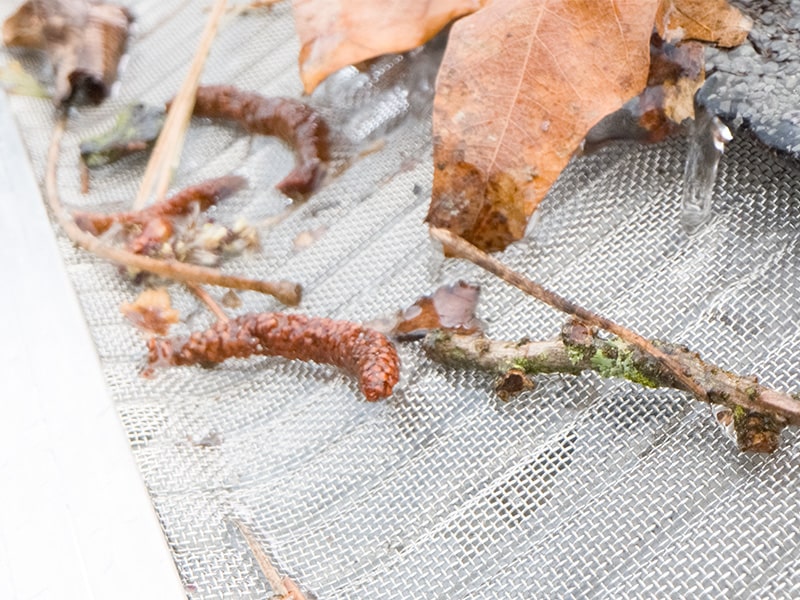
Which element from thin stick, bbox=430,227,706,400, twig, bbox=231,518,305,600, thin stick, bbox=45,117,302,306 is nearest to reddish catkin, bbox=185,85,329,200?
thin stick, bbox=45,117,302,306

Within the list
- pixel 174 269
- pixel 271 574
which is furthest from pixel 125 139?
pixel 271 574

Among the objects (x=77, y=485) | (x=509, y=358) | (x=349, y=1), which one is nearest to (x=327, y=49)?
(x=349, y=1)

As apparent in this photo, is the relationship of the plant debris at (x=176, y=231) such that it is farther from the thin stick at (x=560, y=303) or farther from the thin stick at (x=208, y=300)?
the thin stick at (x=560, y=303)

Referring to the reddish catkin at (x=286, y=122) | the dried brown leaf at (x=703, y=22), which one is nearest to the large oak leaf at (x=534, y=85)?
the dried brown leaf at (x=703, y=22)

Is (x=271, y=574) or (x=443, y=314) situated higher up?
(x=443, y=314)

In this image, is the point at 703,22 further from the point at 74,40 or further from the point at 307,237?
the point at 74,40

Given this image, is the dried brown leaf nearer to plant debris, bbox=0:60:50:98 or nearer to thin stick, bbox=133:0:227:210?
thin stick, bbox=133:0:227:210
